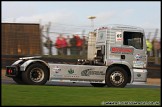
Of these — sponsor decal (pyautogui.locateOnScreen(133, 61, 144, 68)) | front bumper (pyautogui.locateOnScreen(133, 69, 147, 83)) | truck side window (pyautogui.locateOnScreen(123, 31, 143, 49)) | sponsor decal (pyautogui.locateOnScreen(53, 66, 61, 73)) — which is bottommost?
front bumper (pyautogui.locateOnScreen(133, 69, 147, 83))

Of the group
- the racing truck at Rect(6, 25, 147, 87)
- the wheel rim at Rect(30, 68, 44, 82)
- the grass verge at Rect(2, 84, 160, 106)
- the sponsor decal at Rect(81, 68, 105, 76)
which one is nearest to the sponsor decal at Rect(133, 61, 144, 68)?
the racing truck at Rect(6, 25, 147, 87)

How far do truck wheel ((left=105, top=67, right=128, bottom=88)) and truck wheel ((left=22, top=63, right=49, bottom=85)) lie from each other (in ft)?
9.03

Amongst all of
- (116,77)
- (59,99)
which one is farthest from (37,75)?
(59,99)

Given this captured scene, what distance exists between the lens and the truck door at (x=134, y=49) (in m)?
17.6

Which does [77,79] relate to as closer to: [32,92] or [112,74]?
[112,74]

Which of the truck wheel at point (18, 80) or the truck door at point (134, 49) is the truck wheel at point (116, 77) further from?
the truck wheel at point (18, 80)

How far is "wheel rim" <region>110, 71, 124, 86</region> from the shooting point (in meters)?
17.3

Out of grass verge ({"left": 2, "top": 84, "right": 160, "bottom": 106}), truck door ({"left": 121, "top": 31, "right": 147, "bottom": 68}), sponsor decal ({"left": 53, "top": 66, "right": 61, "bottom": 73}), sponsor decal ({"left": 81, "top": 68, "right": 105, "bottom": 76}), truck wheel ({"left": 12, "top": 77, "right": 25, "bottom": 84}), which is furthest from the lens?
truck door ({"left": 121, "top": 31, "right": 147, "bottom": 68})

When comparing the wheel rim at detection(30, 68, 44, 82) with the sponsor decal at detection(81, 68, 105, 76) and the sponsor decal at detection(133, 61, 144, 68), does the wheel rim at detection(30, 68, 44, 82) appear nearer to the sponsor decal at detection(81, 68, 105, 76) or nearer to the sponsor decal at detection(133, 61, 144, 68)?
the sponsor decal at detection(81, 68, 105, 76)

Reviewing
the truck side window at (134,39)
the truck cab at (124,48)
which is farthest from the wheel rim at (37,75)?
the truck side window at (134,39)

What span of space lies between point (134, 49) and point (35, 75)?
A: 4.49m

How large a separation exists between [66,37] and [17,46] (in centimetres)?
307

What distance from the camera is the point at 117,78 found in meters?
17.5

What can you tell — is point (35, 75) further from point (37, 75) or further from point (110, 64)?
point (110, 64)
